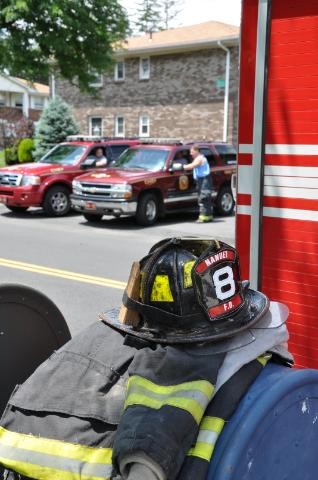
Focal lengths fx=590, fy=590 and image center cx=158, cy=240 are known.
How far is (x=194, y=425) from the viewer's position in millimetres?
1553

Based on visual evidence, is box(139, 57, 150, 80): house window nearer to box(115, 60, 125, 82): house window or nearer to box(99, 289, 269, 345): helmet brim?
box(115, 60, 125, 82): house window

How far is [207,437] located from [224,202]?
44.9 feet

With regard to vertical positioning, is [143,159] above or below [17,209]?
above

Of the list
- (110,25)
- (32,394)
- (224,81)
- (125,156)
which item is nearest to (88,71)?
(110,25)

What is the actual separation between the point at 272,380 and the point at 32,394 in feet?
2.47

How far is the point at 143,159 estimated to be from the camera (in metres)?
14.0

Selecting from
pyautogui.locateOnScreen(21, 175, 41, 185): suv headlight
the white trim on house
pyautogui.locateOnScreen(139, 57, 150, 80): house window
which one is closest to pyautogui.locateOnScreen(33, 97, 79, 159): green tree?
pyautogui.locateOnScreen(139, 57, 150, 80): house window

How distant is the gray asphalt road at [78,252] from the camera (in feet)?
22.3

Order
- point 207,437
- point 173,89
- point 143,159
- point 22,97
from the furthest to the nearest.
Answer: point 22,97
point 173,89
point 143,159
point 207,437

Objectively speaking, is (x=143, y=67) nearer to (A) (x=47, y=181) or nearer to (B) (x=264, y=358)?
(A) (x=47, y=181)

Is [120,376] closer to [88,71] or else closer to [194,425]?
[194,425]

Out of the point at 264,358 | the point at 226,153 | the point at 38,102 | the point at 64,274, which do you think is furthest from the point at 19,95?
the point at 264,358

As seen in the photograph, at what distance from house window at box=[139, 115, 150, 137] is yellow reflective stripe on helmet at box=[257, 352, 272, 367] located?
31.1 meters

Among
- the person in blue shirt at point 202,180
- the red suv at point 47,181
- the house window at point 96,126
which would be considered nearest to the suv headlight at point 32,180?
the red suv at point 47,181
